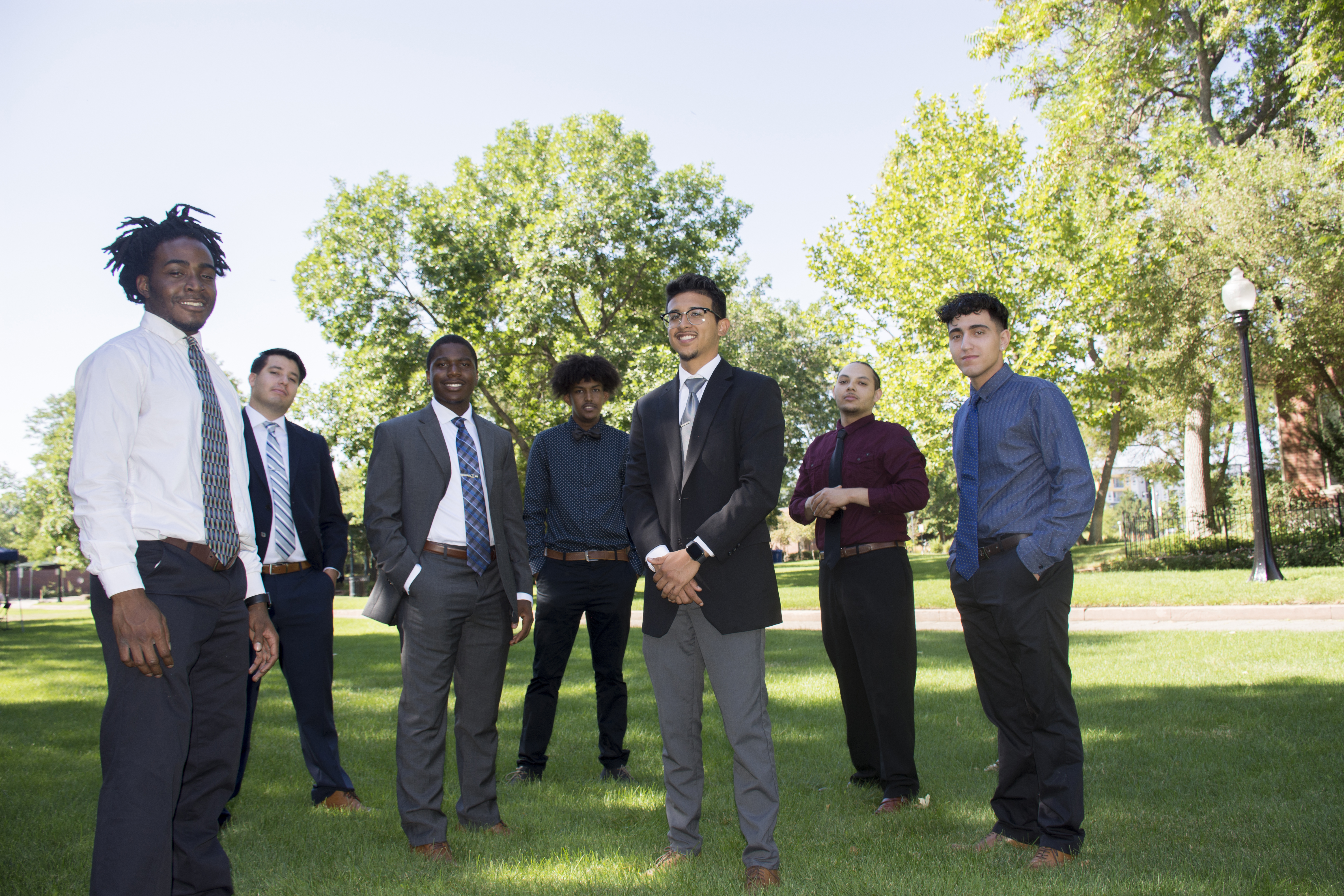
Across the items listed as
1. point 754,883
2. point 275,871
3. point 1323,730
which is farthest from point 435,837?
point 1323,730

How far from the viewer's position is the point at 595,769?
5559mm

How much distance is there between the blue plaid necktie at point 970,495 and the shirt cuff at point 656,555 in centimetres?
137

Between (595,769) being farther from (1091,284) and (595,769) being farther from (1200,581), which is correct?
(1091,284)

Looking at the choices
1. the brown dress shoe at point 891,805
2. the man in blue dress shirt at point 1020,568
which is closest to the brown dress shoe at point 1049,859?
the man in blue dress shirt at point 1020,568

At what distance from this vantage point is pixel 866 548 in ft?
16.0

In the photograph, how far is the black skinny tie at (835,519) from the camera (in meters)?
4.96

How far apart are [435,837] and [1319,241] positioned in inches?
895

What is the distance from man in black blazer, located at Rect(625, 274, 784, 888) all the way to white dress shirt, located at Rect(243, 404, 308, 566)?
7.19ft

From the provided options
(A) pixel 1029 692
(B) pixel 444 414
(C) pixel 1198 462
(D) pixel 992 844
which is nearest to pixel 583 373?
(B) pixel 444 414

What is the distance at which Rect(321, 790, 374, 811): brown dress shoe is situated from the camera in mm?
4691

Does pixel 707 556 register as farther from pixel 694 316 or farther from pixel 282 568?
pixel 282 568

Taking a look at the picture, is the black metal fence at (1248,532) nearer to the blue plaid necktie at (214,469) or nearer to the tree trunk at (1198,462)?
the tree trunk at (1198,462)

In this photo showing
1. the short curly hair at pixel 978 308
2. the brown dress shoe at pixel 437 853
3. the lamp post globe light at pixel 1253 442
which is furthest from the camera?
the lamp post globe light at pixel 1253 442

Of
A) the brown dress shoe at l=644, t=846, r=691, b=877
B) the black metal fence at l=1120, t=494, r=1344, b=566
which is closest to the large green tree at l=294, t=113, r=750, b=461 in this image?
the black metal fence at l=1120, t=494, r=1344, b=566
